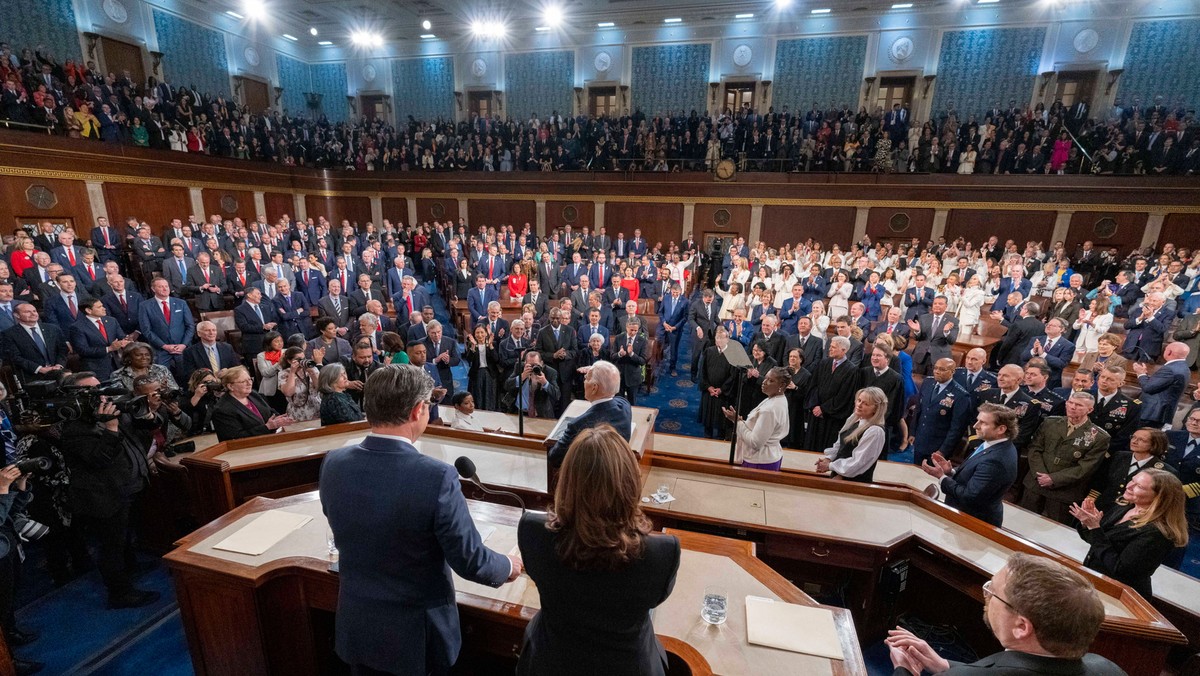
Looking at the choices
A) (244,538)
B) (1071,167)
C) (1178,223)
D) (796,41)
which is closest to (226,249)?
(244,538)

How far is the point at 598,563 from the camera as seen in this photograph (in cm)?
142

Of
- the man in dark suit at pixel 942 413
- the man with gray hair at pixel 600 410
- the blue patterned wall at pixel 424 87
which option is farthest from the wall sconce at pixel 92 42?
the man in dark suit at pixel 942 413

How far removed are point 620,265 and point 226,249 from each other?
840 centimetres

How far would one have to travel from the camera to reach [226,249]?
11.1 metres

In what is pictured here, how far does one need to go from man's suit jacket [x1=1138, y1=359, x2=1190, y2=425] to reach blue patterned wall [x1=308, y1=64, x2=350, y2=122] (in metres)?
26.0

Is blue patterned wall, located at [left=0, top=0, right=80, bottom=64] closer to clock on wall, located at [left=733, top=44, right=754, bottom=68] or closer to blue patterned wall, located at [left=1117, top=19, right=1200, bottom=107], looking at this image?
clock on wall, located at [left=733, top=44, right=754, bottom=68]

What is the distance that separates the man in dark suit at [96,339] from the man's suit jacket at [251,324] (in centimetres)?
122

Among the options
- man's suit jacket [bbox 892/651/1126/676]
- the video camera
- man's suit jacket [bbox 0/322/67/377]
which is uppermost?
the video camera

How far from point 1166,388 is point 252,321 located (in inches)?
407

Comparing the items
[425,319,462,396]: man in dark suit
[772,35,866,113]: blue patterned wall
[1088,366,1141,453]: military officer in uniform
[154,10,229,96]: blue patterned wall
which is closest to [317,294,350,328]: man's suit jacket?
[425,319,462,396]: man in dark suit

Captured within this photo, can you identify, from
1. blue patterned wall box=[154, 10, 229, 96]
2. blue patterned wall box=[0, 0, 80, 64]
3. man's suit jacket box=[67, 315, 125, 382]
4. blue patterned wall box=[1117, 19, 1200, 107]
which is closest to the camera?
man's suit jacket box=[67, 315, 125, 382]

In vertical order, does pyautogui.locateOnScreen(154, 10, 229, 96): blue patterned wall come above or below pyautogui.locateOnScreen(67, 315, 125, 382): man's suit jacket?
above

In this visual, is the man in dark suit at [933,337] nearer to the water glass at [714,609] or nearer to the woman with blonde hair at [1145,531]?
the woman with blonde hair at [1145,531]

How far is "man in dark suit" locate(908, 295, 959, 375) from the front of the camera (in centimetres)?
701
